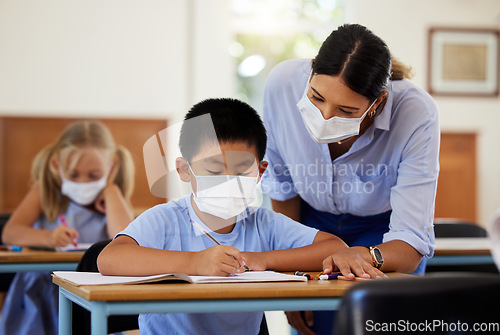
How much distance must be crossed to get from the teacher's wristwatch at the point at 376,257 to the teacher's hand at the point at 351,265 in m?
0.02

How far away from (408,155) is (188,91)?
419 centimetres

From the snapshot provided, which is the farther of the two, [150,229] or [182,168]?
[182,168]

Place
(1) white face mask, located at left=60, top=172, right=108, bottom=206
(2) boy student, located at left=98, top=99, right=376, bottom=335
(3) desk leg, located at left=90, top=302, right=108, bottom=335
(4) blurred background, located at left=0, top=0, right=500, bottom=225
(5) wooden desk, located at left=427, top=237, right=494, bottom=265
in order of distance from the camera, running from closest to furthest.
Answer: (3) desk leg, located at left=90, top=302, right=108, bottom=335, (2) boy student, located at left=98, top=99, right=376, bottom=335, (5) wooden desk, located at left=427, top=237, right=494, bottom=265, (1) white face mask, located at left=60, top=172, right=108, bottom=206, (4) blurred background, located at left=0, top=0, right=500, bottom=225

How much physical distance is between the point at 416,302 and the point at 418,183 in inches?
31.9

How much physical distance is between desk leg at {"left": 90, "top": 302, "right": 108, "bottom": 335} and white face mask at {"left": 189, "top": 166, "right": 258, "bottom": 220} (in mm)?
450

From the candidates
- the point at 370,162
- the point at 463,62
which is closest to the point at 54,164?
the point at 370,162

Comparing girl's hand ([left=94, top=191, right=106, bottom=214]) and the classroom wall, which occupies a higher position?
the classroom wall

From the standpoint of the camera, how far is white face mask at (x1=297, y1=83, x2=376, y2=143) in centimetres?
146

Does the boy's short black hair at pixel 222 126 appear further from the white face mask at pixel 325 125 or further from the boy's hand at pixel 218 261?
the boy's hand at pixel 218 261

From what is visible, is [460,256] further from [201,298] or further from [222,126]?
[201,298]

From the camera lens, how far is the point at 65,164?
243 cm

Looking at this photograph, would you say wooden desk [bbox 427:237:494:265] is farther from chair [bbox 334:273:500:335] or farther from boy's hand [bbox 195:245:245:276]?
chair [bbox 334:273:500:335]

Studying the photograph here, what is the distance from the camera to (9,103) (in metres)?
5.33

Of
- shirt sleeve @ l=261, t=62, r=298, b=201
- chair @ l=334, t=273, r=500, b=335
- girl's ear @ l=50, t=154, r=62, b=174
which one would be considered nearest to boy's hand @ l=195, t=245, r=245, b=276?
chair @ l=334, t=273, r=500, b=335
